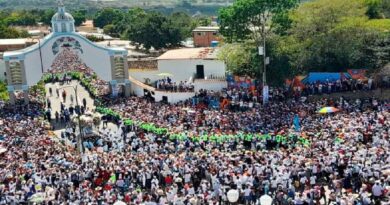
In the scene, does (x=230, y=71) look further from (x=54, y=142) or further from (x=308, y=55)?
(x=54, y=142)

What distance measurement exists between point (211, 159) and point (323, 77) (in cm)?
1824

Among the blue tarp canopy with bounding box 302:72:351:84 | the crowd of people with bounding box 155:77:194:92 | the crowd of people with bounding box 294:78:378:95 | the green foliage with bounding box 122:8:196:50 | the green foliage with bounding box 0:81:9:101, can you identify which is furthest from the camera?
the green foliage with bounding box 122:8:196:50

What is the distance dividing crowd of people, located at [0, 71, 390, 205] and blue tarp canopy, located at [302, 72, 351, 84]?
5163 mm

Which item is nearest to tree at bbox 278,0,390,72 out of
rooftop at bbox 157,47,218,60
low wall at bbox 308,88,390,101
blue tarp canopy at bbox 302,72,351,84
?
blue tarp canopy at bbox 302,72,351,84

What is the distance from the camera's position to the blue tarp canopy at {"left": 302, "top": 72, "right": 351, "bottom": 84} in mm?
37125

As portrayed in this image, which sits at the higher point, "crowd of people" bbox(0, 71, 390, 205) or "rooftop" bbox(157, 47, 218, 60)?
"rooftop" bbox(157, 47, 218, 60)

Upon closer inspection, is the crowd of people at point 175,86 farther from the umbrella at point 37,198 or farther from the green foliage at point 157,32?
the umbrella at point 37,198

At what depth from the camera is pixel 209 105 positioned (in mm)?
34594

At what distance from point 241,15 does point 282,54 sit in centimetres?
378

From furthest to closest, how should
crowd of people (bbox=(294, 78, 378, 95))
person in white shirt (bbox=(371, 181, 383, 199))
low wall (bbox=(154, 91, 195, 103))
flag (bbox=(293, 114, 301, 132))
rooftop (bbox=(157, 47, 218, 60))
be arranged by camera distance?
rooftop (bbox=(157, 47, 218, 60)) → low wall (bbox=(154, 91, 195, 103)) → crowd of people (bbox=(294, 78, 378, 95)) → flag (bbox=(293, 114, 301, 132)) → person in white shirt (bbox=(371, 181, 383, 199))

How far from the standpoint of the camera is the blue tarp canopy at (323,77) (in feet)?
122

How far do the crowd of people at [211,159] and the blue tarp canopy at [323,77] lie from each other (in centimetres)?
516

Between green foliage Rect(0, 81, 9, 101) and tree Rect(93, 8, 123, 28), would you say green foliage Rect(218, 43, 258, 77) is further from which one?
tree Rect(93, 8, 123, 28)

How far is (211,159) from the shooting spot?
21.7 meters
